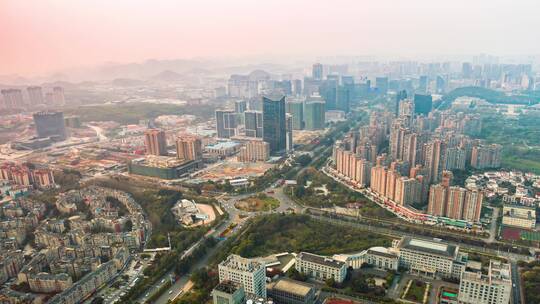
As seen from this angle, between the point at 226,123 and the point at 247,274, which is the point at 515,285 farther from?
the point at 226,123

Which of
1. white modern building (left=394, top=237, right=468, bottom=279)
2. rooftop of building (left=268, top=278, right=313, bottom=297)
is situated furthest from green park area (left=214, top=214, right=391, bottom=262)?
rooftop of building (left=268, top=278, right=313, bottom=297)

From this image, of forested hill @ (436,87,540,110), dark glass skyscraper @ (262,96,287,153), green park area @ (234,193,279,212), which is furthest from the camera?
forested hill @ (436,87,540,110)

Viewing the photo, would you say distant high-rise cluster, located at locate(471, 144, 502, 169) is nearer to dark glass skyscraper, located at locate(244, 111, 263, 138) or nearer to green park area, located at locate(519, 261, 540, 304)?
green park area, located at locate(519, 261, 540, 304)

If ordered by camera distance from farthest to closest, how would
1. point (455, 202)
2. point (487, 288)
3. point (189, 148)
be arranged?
point (189, 148)
point (455, 202)
point (487, 288)

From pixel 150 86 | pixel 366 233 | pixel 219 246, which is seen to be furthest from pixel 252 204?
pixel 150 86

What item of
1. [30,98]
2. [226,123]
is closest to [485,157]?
[226,123]

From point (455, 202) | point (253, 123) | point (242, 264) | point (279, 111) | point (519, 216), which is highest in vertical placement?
point (279, 111)
